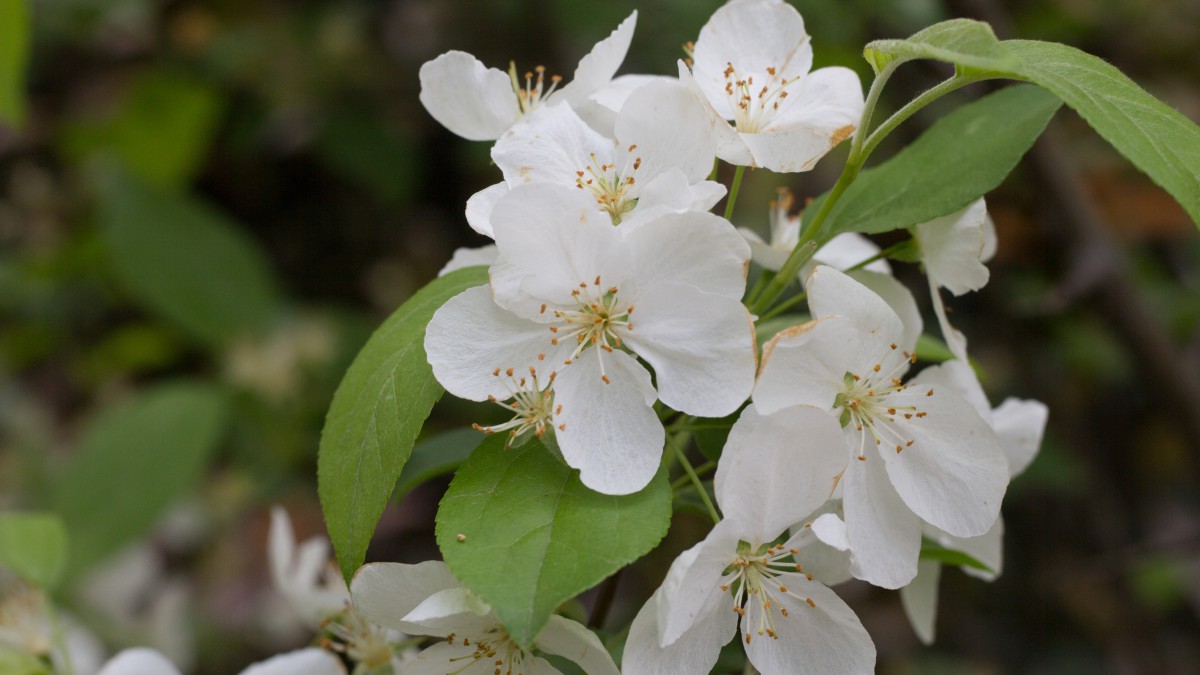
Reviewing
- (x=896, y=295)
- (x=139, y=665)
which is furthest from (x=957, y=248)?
(x=139, y=665)

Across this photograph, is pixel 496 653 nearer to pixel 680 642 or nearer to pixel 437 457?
pixel 680 642

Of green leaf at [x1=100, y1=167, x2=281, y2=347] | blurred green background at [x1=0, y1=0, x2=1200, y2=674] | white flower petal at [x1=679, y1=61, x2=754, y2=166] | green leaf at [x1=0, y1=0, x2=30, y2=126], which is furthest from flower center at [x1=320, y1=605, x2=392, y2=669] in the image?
green leaf at [x1=100, y1=167, x2=281, y2=347]

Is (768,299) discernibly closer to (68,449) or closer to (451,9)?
(451,9)

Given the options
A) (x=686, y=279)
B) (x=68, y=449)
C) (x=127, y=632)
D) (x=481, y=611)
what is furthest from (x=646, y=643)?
(x=68, y=449)

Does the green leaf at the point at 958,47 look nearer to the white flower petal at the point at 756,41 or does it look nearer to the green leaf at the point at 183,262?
the white flower petal at the point at 756,41

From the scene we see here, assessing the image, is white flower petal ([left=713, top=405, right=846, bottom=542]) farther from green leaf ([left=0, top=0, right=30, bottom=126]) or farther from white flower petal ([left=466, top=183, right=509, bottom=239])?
green leaf ([left=0, top=0, right=30, bottom=126])

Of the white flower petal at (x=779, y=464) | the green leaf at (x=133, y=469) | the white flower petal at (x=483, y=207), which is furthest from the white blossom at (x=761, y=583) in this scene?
the green leaf at (x=133, y=469)
